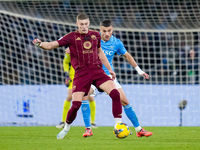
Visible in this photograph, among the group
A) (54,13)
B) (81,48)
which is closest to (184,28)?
(54,13)

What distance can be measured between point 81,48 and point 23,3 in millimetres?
7690

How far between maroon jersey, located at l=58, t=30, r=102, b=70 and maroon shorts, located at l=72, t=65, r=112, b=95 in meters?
0.07

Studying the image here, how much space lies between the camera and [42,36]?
13797 millimetres

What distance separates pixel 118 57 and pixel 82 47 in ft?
24.6

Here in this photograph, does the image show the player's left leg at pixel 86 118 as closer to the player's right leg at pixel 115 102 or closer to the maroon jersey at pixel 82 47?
the player's right leg at pixel 115 102

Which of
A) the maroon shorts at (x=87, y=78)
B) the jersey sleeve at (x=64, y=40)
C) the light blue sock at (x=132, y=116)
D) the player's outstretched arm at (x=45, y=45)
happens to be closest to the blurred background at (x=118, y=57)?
the light blue sock at (x=132, y=116)

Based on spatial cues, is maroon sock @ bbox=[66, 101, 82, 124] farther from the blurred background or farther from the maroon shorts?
the blurred background

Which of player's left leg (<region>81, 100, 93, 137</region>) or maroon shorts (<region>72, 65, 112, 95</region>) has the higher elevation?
maroon shorts (<region>72, 65, 112, 95</region>)

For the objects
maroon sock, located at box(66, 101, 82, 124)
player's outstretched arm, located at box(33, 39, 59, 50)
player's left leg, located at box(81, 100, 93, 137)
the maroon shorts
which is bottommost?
player's left leg, located at box(81, 100, 93, 137)

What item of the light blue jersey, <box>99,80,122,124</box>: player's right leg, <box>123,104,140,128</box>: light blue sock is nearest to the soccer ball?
<box>99,80,122,124</box>: player's right leg

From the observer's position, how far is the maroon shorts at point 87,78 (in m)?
5.98

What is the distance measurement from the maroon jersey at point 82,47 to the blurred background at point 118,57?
5.15m

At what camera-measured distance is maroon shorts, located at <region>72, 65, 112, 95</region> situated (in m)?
5.98

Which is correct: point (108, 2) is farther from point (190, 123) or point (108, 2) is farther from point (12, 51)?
point (190, 123)
